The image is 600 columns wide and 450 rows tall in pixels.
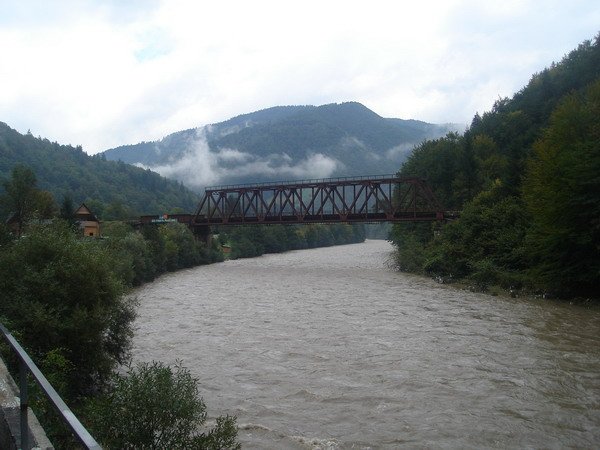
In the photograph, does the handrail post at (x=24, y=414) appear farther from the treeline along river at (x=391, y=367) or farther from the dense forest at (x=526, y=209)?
the dense forest at (x=526, y=209)

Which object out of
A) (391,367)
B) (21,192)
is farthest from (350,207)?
(391,367)

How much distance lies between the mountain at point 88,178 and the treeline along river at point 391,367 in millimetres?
93730

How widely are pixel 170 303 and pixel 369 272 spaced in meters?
26.8

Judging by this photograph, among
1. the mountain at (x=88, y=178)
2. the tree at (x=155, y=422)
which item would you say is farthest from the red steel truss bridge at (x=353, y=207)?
the tree at (x=155, y=422)

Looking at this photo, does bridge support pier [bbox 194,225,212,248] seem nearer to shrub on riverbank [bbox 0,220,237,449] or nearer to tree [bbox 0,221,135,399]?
shrub on riverbank [bbox 0,220,237,449]

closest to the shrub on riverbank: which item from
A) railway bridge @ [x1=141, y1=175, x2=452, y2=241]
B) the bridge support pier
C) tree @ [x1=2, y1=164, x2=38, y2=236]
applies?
tree @ [x1=2, y1=164, x2=38, y2=236]

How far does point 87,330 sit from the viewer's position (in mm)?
14156

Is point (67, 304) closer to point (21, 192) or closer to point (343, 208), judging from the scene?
point (21, 192)

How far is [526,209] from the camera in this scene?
128 ft

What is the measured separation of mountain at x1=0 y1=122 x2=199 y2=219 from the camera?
142m

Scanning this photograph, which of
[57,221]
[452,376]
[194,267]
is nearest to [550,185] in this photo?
[452,376]

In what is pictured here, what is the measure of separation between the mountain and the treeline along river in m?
93.7

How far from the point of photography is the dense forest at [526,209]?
95.1ft

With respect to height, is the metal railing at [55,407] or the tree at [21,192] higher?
the tree at [21,192]
